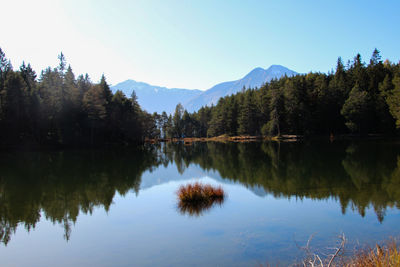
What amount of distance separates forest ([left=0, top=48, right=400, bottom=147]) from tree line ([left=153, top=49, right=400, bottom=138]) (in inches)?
10.6

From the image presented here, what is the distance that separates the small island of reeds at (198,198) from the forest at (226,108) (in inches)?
2209

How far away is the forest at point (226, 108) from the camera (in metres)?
63.7

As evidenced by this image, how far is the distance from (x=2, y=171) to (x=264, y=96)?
8537 centimetres

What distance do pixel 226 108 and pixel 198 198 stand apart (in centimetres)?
10865

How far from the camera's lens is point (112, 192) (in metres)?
21.3

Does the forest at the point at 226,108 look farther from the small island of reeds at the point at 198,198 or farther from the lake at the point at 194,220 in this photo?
the small island of reeds at the point at 198,198

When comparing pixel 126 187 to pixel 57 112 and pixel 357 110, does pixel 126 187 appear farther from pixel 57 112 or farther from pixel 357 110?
pixel 357 110

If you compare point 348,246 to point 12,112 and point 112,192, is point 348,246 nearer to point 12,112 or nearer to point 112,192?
point 112,192

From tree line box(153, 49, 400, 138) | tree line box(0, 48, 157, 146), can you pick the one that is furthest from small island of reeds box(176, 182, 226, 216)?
tree line box(153, 49, 400, 138)

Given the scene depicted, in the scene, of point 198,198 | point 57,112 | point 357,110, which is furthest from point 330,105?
point 198,198

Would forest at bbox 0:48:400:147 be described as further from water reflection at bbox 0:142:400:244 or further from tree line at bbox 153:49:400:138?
water reflection at bbox 0:142:400:244

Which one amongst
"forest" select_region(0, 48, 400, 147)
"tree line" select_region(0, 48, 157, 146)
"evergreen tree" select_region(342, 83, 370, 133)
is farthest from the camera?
"evergreen tree" select_region(342, 83, 370, 133)

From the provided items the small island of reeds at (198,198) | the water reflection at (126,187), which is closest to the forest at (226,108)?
the water reflection at (126,187)

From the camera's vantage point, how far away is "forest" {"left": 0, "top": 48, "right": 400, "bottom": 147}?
209 feet
